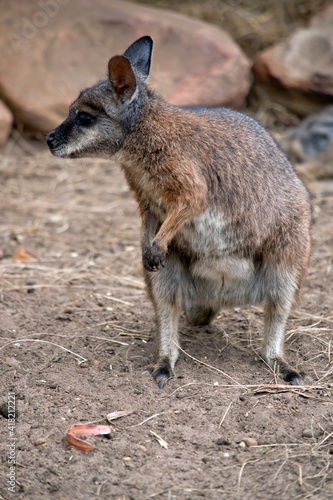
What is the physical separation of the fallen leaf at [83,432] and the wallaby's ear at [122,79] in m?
1.99

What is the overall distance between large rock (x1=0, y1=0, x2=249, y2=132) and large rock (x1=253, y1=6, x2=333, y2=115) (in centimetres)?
48

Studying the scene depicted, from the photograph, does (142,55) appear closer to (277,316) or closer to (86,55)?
(277,316)

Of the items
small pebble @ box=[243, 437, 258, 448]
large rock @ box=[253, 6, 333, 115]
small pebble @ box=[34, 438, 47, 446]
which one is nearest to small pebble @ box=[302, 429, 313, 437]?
small pebble @ box=[243, 437, 258, 448]

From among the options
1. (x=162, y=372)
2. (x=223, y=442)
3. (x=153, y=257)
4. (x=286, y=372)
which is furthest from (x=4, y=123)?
(x=223, y=442)

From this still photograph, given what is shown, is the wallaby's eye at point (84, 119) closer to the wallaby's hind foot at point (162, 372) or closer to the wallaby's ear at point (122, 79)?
Answer: the wallaby's ear at point (122, 79)

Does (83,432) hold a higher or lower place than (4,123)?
higher

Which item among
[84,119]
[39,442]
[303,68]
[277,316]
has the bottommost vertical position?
[303,68]

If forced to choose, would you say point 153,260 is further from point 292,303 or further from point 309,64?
point 309,64

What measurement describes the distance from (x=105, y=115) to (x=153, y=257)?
38.5 inches

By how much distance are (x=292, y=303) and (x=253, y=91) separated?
21.0 ft

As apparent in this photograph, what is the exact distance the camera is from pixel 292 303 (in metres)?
4.08

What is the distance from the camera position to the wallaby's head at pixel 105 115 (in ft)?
12.6

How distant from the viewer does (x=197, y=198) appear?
3.66m

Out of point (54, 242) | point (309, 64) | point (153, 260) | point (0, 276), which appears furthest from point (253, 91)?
point (153, 260)
